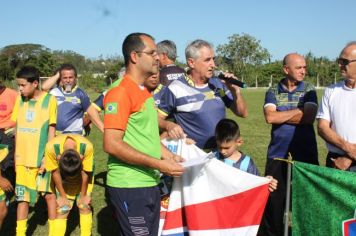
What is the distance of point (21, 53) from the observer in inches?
3442

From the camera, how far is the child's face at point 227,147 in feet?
14.7

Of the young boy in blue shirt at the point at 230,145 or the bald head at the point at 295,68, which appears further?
the bald head at the point at 295,68

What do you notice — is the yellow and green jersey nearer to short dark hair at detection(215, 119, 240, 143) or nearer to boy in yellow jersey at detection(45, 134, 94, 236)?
boy in yellow jersey at detection(45, 134, 94, 236)

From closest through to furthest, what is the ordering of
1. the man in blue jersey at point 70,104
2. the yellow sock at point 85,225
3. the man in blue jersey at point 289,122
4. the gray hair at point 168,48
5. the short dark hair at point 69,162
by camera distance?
the man in blue jersey at point 289,122
the short dark hair at point 69,162
the yellow sock at point 85,225
the man in blue jersey at point 70,104
the gray hair at point 168,48

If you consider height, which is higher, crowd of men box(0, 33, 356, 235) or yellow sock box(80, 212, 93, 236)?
crowd of men box(0, 33, 356, 235)

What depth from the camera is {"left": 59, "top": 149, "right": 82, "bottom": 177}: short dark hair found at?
512 cm

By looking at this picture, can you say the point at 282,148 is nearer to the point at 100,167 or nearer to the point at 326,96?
the point at 326,96

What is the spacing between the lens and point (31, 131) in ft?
17.8

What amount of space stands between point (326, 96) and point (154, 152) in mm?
2158

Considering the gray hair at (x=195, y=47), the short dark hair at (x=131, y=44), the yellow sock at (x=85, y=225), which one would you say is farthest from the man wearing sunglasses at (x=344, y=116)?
the yellow sock at (x=85, y=225)

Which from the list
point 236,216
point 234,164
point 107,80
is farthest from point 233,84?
point 107,80

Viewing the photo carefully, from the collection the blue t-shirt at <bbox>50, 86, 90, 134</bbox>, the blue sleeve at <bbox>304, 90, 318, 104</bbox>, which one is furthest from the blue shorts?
the blue t-shirt at <bbox>50, 86, 90, 134</bbox>

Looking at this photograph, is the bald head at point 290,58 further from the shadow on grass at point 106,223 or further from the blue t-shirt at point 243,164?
the shadow on grass at point 106,223

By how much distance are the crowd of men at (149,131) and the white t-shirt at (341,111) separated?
10 mm
